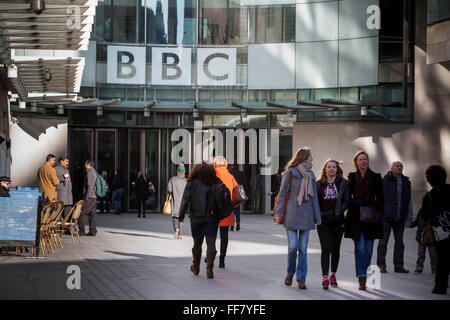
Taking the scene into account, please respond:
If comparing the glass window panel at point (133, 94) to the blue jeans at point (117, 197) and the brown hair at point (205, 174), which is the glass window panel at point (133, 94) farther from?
the brown hair at point (205, 174)

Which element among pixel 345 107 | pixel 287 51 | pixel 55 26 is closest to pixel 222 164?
pixel 55 26

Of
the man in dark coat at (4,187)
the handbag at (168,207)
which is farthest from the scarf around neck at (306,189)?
the handbag at (168,207)

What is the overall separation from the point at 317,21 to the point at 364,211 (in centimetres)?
1941

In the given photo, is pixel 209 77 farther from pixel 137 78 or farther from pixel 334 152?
pixel 334 152

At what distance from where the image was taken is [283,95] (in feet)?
99.7

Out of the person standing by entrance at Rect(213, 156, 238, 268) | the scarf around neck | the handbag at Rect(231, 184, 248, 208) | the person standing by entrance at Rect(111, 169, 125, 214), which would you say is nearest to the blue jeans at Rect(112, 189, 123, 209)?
the person standing by entrance at Rect(111, 169, 125, 214)

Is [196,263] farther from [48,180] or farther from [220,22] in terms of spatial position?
[220,22]

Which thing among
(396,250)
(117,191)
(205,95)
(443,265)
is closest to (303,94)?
(205,95)

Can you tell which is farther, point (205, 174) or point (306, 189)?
point (205, 174)

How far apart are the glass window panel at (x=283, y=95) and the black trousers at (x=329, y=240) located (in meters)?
19.5

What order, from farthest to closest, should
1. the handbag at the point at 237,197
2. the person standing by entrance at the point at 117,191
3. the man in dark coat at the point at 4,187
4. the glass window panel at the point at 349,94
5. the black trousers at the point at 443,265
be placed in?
the person standing by entrance at the point at 117,191 → the glass window panel at the point at 349,94 → the man in dark coat at the point at 4,187 → the handbag at the point at 237,197 → the black trousers at the point at 443,265

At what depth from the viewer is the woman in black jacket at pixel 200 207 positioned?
1196 cm

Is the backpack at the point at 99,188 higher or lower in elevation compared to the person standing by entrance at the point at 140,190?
higher

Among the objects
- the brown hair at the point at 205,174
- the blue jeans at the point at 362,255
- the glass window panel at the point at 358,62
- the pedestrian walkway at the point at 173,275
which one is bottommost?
the pedestrian walkway at the point at 173,275
